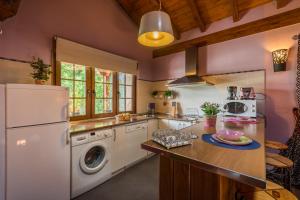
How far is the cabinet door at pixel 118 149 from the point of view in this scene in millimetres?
2416

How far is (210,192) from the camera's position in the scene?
3.05ft

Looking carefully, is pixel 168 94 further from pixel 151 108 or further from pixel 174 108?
pixel 151 108

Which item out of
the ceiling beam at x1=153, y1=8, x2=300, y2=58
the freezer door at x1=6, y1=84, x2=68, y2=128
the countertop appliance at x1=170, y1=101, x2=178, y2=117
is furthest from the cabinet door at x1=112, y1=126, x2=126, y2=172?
the ceiling beam at x1=153, y1=8, x2=300, y2=58

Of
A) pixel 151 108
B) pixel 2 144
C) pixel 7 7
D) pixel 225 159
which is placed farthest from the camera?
pixel 151 108

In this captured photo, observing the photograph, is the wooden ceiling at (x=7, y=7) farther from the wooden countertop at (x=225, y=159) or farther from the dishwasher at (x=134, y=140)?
the dishwasher at (x=134, y=140)

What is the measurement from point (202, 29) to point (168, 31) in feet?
7.89

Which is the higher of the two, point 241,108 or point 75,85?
point 75,85

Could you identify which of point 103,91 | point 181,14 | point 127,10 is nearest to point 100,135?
point 103,91

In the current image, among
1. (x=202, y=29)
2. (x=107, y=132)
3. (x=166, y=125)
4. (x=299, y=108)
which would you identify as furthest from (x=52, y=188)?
(x=202, y=29)

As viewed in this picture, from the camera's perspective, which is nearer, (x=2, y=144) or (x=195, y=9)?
(x=2, y=144)

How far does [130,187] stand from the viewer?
2.14m

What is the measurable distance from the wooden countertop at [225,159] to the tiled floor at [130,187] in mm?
1273

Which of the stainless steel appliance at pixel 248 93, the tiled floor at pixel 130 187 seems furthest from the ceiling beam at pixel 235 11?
the tiled floor at pixel 130 187

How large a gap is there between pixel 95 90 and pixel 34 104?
1439 millimetres
